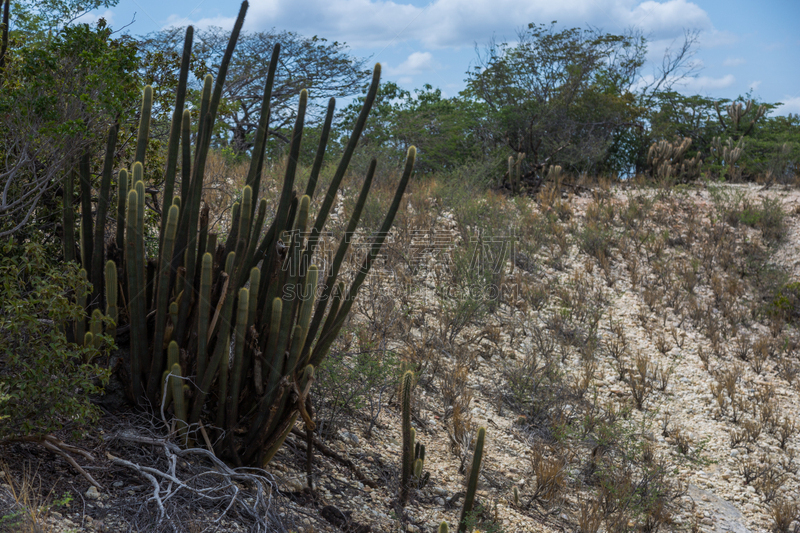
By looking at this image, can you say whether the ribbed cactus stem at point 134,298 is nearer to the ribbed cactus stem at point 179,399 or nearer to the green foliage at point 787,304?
the ribbed cactus stem at point 179,399

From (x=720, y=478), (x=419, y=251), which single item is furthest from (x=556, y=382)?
(x=419, y=251)

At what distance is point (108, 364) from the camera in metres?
3.00

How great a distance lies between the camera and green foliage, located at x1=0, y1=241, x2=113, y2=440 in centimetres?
236

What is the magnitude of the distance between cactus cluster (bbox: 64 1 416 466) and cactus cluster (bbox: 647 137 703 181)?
394 inches

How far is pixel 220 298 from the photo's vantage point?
2791 millimetres

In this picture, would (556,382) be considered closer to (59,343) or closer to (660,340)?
(660,340)

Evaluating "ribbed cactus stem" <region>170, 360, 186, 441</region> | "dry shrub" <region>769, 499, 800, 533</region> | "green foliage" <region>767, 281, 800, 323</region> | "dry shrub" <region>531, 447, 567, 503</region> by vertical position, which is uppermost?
"green foliage" <region>767, 281, 800, 323</region>

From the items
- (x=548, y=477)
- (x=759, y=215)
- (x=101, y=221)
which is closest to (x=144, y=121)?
(x=101, y=221)

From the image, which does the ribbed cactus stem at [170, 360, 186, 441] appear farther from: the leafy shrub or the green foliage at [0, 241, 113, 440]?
the leafy shrub

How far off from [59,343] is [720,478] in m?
5.05

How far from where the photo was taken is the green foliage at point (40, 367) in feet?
7.75

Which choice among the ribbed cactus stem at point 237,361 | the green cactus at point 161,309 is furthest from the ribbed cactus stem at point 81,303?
the ribbed cactus stem at point 237,361

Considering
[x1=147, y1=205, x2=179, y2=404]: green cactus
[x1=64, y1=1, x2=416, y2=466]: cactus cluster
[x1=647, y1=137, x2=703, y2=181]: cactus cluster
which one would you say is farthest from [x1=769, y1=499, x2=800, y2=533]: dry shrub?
[x1=647, y1=137, x2=703, y2=181]: cactus cluster

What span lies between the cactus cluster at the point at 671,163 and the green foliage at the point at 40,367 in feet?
35.9
